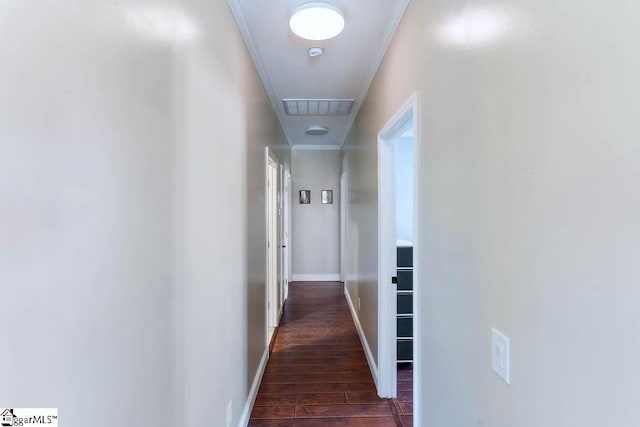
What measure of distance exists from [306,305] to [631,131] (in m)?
4.38

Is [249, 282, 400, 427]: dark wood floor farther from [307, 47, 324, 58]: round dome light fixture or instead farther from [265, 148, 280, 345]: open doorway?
[307, 47, 324, 58]: round dome light fixture

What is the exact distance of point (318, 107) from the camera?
3557 mm

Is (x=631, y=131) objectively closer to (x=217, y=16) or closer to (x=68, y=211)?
(x=68, y=211)

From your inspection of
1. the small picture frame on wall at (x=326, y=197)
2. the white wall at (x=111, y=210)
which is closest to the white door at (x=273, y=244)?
the white wall at (x=111, y=210)

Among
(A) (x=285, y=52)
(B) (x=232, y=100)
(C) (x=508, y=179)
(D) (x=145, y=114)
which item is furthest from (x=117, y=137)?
(A) (x=285, y=52)

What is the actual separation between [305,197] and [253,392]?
13.3 feet

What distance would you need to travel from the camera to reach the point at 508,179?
830 millimetres

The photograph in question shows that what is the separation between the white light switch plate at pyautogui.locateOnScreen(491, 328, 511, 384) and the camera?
0.83m

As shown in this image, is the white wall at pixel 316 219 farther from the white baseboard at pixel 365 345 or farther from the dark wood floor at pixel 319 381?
the dark wood floor at pixel 319 381

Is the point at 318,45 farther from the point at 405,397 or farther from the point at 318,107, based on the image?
the point at 405,397

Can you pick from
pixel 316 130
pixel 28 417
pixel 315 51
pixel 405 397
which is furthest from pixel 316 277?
pixel 28 417

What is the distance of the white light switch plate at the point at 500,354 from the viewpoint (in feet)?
2.74

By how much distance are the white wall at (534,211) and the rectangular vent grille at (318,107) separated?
6.74 ft

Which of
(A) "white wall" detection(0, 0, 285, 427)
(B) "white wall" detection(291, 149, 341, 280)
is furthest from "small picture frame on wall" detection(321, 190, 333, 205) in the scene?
(A) "white wall" detection(0, 0, 285, 427)
